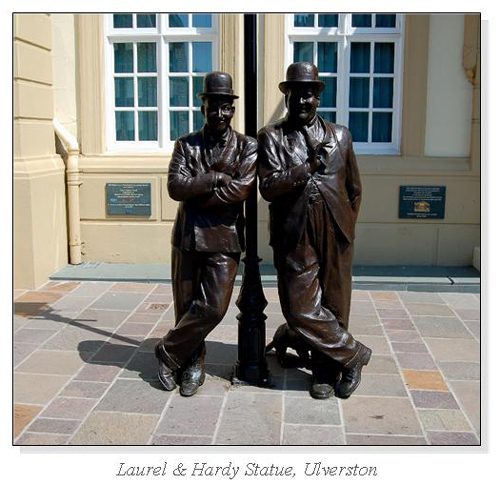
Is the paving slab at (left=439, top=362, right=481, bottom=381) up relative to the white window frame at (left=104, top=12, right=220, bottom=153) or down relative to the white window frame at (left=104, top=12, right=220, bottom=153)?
down

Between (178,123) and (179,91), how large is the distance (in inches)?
16.5

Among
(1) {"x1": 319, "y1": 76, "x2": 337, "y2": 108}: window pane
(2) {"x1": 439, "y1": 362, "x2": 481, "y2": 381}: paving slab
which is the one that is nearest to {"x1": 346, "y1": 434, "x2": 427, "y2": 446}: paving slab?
(2) {"x1": 439, "y1": 362, "x2": 481, "y2": 381}: paving slab

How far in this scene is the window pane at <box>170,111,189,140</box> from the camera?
8852 mm

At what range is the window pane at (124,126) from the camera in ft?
29.3

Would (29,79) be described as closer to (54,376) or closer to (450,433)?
(54,376)

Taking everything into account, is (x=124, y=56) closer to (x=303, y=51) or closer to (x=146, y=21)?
(x=146, y=21)

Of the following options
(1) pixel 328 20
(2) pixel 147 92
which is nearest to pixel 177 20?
(2) pixel 147 92

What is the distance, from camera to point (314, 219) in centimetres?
448

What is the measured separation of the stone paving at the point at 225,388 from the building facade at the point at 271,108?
1756mm

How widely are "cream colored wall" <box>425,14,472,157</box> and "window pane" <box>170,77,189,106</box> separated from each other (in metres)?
3.11

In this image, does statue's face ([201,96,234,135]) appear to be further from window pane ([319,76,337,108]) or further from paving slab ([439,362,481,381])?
window pane ([319,76,337,108])

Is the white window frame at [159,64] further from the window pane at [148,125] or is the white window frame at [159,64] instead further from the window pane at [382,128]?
the window pane at [382,128]

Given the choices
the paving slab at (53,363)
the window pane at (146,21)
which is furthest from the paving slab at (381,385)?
the window pane at (146,21)

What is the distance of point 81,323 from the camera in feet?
20.9
